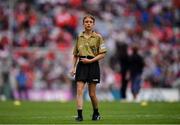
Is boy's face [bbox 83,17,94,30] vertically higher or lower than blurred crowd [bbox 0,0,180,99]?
lower

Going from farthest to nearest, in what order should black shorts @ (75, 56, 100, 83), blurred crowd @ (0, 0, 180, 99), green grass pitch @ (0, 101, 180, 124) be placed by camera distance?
1. blurred crowd @ (0, 0, 180, 99)
2. black shorts @ (75, 56, 100, 83)
3. green grass pitch @ (0, 101, 180, 124)

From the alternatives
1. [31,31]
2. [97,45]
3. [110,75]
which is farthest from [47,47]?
[97,45]

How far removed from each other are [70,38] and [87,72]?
1965 centimetres

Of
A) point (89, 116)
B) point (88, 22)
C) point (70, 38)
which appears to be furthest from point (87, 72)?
point (70, 38)

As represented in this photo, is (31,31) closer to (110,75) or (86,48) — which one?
(110,75)

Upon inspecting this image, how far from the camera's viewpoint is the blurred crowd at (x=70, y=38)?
105 ft

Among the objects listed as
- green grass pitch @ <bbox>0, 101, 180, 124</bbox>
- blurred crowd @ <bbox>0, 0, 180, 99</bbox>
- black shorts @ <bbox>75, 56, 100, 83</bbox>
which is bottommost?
green grass pitch @ <bbox>0, 101, 180, 124</bbox>

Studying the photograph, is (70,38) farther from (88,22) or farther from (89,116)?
(88,22)

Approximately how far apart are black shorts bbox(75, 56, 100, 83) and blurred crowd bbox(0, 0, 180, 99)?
1582 cm

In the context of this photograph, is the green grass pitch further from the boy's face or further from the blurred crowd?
the blurred crowd

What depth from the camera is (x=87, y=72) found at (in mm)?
14422

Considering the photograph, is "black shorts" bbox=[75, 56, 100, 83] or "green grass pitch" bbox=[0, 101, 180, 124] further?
"black shorts" bbox=[75, 56, 100, 83]

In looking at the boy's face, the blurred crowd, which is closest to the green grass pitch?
the boy's face

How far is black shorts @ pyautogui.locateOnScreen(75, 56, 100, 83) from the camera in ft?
47.1
